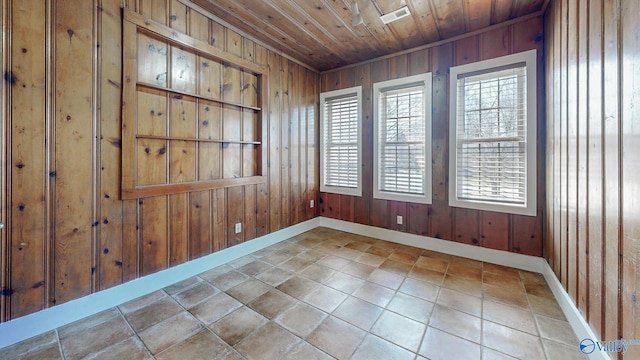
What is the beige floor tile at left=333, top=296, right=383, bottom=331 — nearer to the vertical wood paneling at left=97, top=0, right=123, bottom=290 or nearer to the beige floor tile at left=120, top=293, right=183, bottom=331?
the beige floor tile at left=120, top=293, right=183, bottom=331

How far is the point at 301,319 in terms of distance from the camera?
1823mm

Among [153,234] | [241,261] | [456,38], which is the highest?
[456,38]

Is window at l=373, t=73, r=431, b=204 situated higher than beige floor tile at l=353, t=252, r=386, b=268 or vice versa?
window at l=373, t=73, r=431, b=204

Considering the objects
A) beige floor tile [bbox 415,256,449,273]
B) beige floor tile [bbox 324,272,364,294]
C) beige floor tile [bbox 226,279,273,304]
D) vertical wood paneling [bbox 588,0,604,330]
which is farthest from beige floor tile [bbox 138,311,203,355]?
vertical wood paneling [bbox 588,0,604,330]

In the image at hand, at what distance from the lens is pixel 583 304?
153cm

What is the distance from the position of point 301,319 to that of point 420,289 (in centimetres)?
114

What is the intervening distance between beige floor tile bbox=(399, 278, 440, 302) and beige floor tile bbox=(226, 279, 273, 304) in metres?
1.28

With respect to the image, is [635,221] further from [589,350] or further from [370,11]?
[370,11]

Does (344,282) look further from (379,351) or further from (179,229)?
(179,229)

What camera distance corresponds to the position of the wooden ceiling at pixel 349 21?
2.38 meters

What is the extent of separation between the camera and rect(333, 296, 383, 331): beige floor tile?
179 cm

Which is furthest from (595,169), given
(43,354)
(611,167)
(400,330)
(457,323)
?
(43,354)

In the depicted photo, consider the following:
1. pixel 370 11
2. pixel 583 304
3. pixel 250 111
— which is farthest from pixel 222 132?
pixel 583 304

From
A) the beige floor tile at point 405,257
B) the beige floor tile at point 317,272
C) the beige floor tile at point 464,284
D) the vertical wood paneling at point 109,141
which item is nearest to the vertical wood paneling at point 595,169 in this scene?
the beige floor tile at point 464,284
